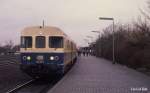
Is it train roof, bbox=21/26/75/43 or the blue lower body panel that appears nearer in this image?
the blue lower body panel

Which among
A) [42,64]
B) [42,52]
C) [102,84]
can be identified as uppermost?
[42,52]

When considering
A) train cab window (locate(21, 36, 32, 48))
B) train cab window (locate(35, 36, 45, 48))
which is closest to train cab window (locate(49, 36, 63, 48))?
train cab window (locate(35, 36, 45, 48))

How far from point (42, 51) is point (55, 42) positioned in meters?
1.13

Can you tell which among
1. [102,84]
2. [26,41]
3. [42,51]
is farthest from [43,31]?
[102,84]

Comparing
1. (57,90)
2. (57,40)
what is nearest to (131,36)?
(57,40)

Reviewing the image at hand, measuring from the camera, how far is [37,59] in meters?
24.7

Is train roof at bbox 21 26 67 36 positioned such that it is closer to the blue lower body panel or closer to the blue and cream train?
the blue and cream train

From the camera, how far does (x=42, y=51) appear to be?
24.8 meters

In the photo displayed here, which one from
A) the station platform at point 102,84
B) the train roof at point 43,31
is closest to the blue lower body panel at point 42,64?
the station platform at point 102,84

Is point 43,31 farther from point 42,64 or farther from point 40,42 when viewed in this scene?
point 42,64

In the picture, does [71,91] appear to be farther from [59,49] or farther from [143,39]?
[143,39]

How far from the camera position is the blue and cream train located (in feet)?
80.7

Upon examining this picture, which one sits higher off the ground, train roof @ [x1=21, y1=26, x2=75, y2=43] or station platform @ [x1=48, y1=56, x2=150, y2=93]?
train roof @ [x1=21, y1=26, x2=75, y2=43]

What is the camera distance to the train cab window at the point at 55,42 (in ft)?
82.7
